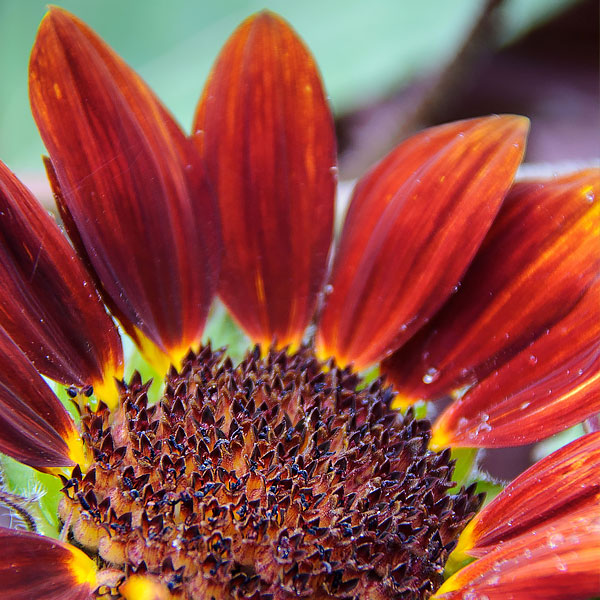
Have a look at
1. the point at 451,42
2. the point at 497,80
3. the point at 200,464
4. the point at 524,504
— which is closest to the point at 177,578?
the point at 200,464

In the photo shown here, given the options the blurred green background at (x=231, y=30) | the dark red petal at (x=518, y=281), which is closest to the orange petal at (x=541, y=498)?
the dark red petal at (x=518, y=281)

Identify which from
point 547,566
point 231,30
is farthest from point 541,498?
point 231,30

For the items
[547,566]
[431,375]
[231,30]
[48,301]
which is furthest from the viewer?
[231,30]

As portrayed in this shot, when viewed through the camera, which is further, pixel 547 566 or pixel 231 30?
pixel 231 30

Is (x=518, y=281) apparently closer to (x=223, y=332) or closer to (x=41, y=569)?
(x=223, y=332)

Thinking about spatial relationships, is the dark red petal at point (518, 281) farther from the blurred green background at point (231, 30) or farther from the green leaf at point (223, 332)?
the blurred green background at point (231, 30)

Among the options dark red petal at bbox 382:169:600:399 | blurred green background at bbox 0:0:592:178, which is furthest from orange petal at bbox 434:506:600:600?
blurred green background at bbox 0:0:592:178

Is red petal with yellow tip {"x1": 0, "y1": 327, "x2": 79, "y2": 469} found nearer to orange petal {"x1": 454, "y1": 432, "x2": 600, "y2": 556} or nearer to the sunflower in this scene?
the sunflower

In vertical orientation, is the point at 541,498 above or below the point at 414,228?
below
